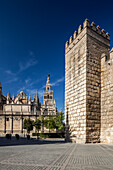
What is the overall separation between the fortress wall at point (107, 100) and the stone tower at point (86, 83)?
11.9 inches

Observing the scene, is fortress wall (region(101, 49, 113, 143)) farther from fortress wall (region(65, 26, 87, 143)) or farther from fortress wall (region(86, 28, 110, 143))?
fortress wall (region(65, 26, 87, 143))

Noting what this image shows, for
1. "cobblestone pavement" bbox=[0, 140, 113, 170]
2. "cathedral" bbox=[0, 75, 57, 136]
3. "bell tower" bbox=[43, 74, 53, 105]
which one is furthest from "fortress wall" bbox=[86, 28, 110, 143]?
"bell tower" bbox=[43, 74, 53, 105]

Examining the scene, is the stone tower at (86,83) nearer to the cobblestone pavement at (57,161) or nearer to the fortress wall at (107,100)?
the fortress wall at (107,100)

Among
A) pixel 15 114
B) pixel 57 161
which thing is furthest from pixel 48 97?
pixel 57 161

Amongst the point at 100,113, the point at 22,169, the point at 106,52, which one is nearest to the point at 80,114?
the point at 100,113

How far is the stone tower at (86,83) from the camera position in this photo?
40.8ft

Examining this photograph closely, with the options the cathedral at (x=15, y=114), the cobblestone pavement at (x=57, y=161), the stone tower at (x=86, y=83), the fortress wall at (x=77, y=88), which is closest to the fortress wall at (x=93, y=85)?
the stone tower at (x=86, y=83)

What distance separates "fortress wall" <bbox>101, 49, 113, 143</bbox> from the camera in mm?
12055

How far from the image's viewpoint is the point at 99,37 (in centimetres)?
1442

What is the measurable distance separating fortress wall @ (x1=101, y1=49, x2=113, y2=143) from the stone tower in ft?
0.99

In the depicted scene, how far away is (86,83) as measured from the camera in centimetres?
1276

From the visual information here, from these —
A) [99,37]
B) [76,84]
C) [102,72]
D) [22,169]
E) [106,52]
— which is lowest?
[22,169]

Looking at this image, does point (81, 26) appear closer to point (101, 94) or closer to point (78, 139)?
point (101, 94)

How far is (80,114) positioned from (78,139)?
2033 millimetres
